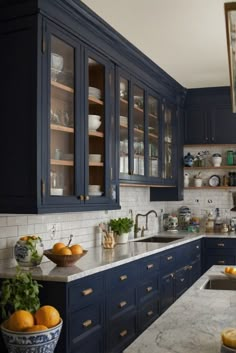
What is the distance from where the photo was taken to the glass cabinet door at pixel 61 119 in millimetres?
3369

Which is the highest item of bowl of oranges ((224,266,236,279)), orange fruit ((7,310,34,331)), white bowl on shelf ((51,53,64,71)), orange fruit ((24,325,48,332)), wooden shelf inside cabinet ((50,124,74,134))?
white bowl on shelf ((51,53,64,71))

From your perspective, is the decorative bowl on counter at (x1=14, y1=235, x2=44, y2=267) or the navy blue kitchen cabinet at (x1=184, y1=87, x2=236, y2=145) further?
the navy blue kitchen cabinet at (x1=184, y1=87, x2=236, y2=145)

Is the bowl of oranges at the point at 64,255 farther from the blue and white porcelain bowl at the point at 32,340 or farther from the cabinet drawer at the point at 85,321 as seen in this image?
the blue and white porcelain bowl at the point at 32,340

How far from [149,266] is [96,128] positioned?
1389 mm

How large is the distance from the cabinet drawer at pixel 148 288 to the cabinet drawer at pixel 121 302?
174 mm

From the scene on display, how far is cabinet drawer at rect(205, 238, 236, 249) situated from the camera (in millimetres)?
6238

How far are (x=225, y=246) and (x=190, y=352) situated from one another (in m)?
4.79

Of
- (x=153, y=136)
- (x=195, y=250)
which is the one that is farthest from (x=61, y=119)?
(x=195, y=250)

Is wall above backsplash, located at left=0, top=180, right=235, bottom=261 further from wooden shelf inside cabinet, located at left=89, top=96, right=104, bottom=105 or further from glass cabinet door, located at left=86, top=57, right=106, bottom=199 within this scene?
wooden shelf inside cabinet, located at left=89, top=96, right=104, bottom=105

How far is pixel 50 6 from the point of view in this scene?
3334mm

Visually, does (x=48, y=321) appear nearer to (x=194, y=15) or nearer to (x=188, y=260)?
(x=194, y=15)

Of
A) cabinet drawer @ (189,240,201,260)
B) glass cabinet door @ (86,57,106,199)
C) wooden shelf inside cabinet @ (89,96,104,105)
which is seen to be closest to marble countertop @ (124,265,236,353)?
glass cabinet door @ (86,57,106,199)

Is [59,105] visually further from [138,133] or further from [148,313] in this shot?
[148,313]

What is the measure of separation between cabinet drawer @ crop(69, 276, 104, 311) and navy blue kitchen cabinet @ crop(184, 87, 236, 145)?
3.77 metres
